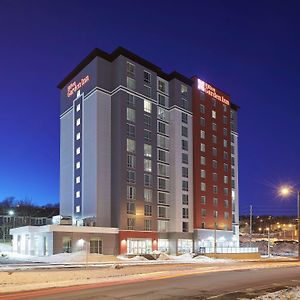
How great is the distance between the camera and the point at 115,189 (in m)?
77.7

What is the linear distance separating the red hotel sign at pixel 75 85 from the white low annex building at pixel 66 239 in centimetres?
2821

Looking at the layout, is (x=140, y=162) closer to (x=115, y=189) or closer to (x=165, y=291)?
(x=115, y=189)

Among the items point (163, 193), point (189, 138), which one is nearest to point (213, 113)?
point (189, 138)

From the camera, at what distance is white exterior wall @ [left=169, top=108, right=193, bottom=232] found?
85500 mm

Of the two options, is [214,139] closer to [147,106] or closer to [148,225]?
[147,106]

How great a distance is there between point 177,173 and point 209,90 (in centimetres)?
2151

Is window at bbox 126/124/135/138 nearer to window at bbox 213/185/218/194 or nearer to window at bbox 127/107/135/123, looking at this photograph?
window at bbox 127/107/135/123

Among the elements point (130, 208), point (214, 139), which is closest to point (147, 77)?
point (214, 139)

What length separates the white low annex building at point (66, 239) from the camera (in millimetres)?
67938

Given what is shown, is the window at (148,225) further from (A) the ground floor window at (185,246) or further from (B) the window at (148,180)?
(A) the ground floor window at (185,246)

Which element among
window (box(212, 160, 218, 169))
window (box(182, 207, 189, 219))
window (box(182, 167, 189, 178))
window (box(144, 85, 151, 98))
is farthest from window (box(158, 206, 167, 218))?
window (box(144, 85, 151, 98))

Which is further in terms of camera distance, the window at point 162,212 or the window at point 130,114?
the window at point 162,212

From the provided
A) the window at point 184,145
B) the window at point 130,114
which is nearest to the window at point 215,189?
the window at point 184,145

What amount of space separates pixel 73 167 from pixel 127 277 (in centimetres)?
5879
